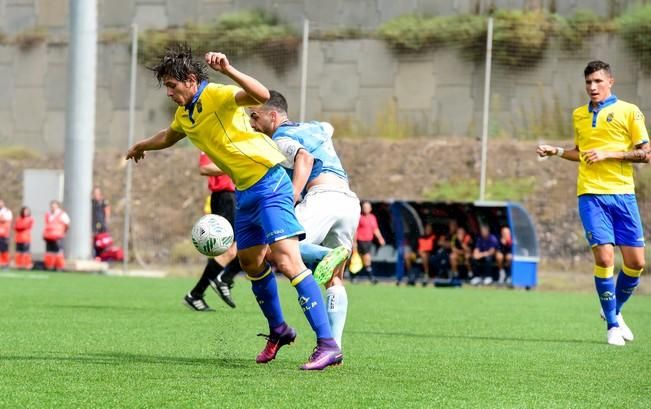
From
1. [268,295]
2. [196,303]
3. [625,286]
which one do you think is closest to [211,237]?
[268,295]

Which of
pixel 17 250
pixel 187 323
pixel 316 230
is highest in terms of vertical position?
pixel 316 230

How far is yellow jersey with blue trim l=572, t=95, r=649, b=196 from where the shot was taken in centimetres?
1048

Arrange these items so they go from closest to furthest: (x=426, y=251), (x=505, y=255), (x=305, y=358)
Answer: (x=305, y=358)
(x=505, y=255)
(x=426, y=251)

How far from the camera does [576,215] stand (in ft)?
82.4

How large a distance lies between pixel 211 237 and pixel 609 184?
401cm

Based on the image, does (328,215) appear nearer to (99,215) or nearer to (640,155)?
(640,155)

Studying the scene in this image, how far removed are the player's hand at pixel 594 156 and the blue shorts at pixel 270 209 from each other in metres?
3.30

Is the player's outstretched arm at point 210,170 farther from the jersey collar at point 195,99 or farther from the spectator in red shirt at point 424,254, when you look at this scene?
the spectator in red shirt at point 424,254

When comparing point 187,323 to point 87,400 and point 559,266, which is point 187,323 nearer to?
point 87,400

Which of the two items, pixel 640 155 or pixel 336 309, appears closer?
pixel 336 309

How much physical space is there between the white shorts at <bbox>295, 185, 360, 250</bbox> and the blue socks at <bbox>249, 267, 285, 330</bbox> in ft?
1.60

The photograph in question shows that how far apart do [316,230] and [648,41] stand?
17.8m

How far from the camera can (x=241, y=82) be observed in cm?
711

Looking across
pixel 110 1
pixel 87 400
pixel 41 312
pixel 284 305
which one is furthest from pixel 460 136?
pixel 87 400
